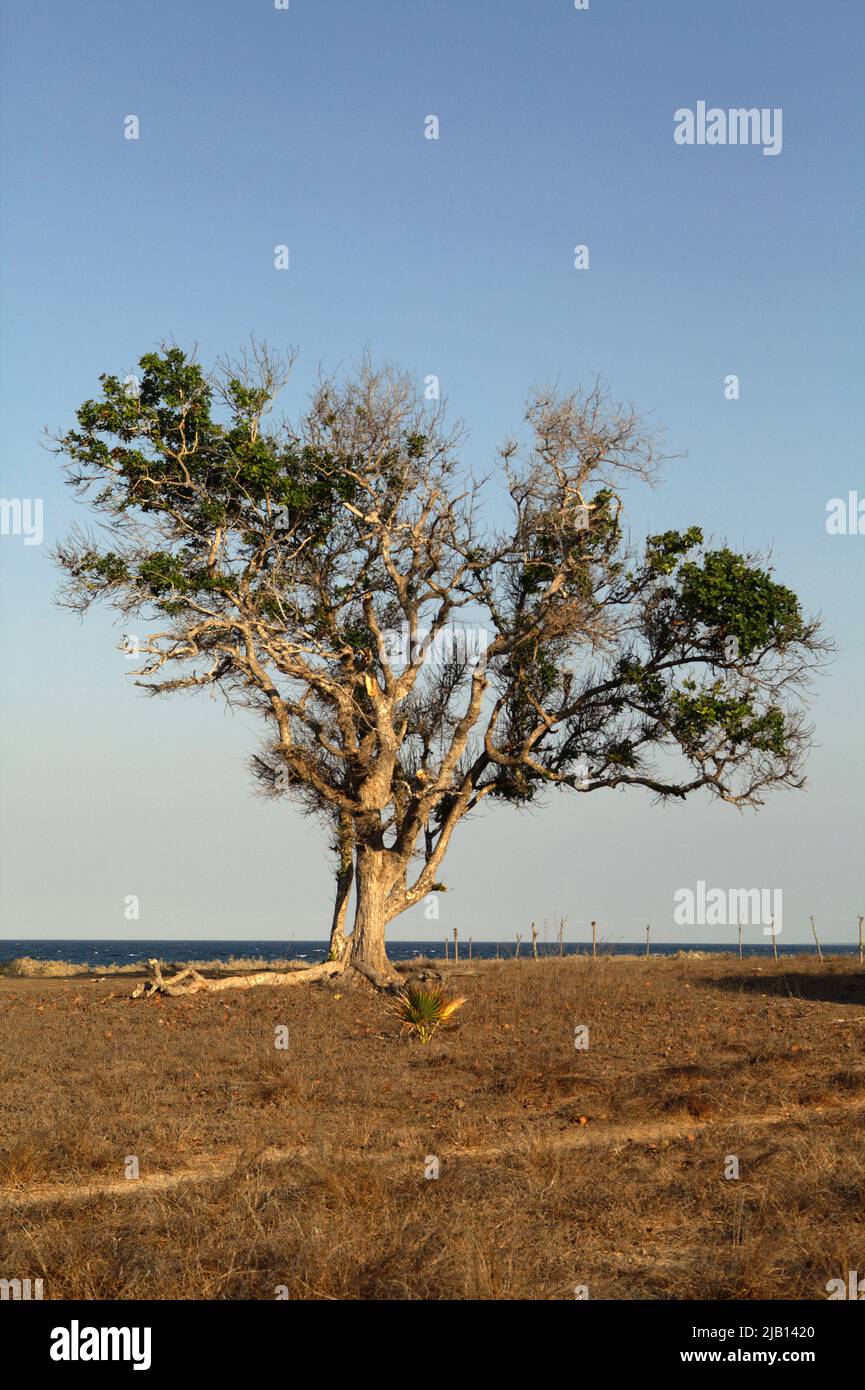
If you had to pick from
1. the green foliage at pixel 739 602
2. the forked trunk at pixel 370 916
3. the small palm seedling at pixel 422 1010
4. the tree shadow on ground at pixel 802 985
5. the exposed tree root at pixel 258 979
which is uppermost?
the green foliage at pixel 739 602

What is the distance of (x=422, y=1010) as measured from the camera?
19.9 meters

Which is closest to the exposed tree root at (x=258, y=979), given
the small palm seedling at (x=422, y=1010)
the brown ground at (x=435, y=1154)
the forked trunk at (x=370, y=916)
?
the forked trunk at (x=370, y=916)

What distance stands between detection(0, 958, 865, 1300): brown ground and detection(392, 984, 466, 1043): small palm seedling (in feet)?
1.71

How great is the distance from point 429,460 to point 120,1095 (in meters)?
18.1

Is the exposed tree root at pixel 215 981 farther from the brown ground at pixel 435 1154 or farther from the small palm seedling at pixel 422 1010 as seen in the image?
the small palm seedling at pixel 422 1010

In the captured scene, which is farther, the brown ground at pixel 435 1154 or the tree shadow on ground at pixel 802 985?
the tree shadow on ground at pixel 802 985

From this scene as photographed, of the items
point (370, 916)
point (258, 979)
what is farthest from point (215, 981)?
point (370, 916)

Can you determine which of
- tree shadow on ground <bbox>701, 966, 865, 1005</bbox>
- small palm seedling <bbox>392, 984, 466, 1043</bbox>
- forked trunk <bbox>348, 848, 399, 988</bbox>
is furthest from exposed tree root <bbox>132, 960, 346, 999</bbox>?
tree shadow on ground <bbox>701, 966, 865, 1005</bbox>

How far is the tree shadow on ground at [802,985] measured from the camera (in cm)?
2628

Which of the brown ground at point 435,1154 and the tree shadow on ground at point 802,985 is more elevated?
the brown ground at point 435,1154

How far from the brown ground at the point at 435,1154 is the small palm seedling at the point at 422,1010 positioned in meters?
0.52

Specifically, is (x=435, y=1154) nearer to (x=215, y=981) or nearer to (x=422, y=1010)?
(x=422, y=1010)

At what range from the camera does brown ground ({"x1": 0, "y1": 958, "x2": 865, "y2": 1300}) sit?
7738mm

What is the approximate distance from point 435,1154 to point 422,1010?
854 cm
